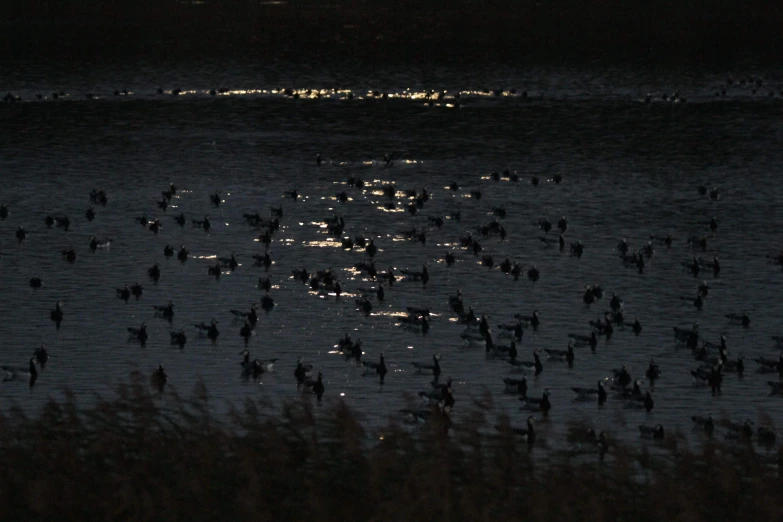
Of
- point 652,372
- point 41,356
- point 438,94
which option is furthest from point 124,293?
point 438,94

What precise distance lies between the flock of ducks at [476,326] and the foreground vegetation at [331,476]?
10.4 meters

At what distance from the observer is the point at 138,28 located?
19650 cm

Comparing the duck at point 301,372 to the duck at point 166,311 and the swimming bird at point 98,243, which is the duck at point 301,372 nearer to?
the duck at point 166,311

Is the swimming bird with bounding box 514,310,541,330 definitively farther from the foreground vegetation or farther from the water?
the foreground vegetation

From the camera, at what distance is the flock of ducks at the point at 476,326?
41844 mm

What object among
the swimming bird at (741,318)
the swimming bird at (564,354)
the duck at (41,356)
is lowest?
the duck at (41,356)

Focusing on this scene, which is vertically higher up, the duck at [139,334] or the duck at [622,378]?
the duck at [622,378]

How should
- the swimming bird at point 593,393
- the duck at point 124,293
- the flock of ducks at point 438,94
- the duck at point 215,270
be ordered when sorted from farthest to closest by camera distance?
the flock of ducks at point 438,94, the duck at point 215,270, the duck at point 124,293, the swimming bird at point 593,393

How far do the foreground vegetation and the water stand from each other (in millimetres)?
1032

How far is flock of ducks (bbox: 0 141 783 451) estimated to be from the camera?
4184 centimetres

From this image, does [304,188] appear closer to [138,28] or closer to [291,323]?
[291,323]

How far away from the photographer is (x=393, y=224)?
69500 millimetres

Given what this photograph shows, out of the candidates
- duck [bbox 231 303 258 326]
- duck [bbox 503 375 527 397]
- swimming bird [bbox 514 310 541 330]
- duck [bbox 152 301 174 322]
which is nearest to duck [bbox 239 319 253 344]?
duck [bbox 231 303 258 326]

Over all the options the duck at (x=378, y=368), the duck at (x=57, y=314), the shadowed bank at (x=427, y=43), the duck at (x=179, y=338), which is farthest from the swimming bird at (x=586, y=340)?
the shadowed bank at (x=427, y=43)
